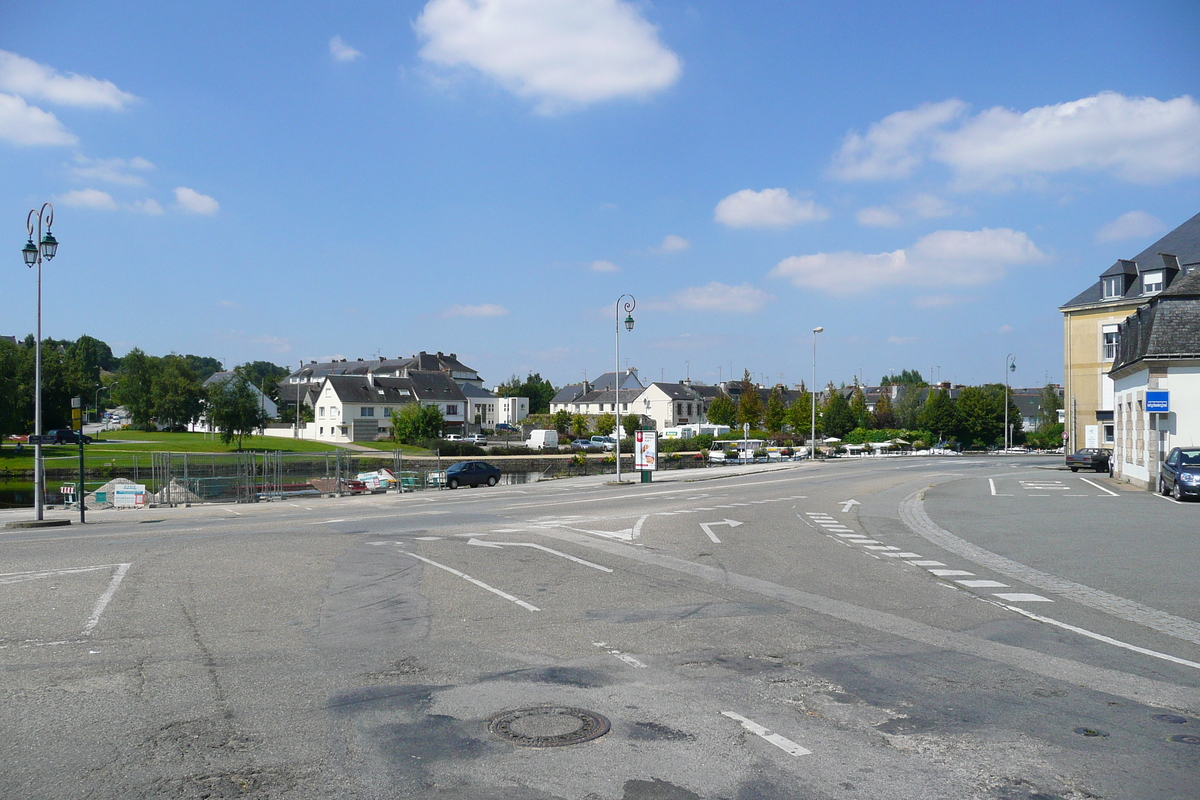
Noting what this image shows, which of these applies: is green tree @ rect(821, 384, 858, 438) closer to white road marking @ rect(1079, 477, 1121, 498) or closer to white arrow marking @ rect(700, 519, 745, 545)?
white road marking @ rect(1079, 477, 1121, 498)

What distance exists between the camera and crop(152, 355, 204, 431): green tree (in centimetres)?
10025

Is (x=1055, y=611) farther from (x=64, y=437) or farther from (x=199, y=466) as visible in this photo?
(x=64, y=437)

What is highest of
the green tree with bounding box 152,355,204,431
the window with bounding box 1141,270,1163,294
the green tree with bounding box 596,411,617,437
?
the window with bounding box 1141,270,1163,294

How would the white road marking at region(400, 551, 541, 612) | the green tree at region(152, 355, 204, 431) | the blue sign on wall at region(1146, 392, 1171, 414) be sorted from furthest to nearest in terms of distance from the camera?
the green tree at region(152, 355, 204, 431) < the blue sign on wall at region(1146, 392, 1171, 414) < the white road marking at region(400, 551, 541, 612)

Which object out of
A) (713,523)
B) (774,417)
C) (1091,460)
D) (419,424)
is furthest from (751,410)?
(713,523)

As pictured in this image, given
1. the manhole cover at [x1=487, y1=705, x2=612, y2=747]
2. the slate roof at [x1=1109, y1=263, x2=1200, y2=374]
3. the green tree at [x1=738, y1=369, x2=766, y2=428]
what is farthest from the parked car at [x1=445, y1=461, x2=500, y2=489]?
the green tree at [x1=738, y1=369, x2=766, y2=428]

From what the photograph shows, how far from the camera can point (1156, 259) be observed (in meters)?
53.3

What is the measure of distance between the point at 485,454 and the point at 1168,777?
7025 cm

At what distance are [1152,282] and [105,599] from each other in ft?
197

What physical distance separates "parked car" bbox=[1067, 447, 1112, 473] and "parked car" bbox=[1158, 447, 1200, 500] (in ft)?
70.5

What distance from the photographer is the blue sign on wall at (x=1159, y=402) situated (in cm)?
3047

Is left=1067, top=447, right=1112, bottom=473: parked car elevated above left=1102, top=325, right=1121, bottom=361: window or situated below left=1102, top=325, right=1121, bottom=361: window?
below

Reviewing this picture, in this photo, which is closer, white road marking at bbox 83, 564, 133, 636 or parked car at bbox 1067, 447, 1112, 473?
white road marking at bbox 83, 564, 133, 636

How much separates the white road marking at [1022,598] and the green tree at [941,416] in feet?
315
